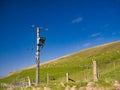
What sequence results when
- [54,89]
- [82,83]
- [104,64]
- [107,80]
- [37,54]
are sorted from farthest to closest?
[104,64]
[37,54]
[54,89]
[82,83]
[107,80]

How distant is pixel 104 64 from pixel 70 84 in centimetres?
2974

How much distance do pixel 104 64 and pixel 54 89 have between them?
96.0 ft

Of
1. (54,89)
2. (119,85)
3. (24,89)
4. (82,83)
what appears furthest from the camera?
(24,89)

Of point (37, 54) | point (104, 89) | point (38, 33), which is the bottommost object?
point (104, 89)

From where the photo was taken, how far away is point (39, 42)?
3189 centimetres

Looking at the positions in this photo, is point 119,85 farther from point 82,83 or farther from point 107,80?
point 82,83

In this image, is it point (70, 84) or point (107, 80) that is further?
point (70, 84)

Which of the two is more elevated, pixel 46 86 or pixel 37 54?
pixel 37 54

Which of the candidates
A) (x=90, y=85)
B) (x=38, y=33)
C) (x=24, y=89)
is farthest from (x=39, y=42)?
(x=90, y=85)

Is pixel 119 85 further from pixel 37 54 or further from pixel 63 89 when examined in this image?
pixel 37 54

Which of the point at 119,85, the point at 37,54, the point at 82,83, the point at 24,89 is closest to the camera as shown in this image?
the point at 119,85

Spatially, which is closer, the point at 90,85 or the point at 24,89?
the point at 90,85

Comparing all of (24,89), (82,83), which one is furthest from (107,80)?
(24,89)

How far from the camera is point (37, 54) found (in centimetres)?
3167
